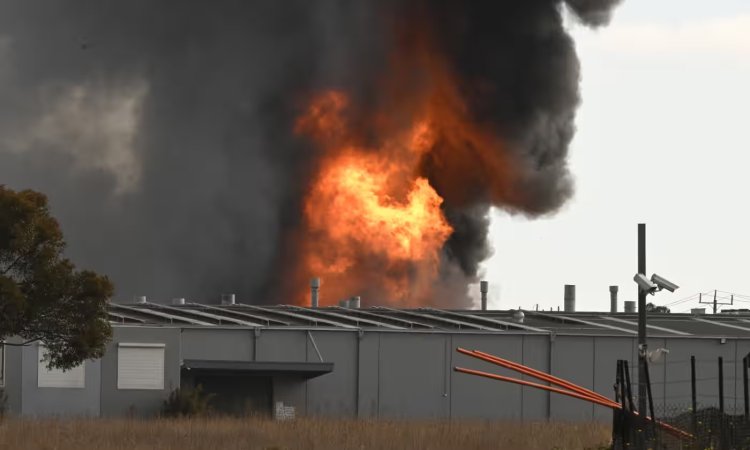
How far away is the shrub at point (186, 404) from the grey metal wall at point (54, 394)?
2.85 metres

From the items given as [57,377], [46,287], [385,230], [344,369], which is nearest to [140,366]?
[57,377]

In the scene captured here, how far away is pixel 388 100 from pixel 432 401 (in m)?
52.7

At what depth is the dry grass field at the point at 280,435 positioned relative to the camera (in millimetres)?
42844

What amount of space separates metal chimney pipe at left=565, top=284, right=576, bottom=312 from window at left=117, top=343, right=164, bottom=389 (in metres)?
38.8

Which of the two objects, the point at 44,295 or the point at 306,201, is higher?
the point at 306,201

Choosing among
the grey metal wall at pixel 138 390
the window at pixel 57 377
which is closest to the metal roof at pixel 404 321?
the grey metal wall at pixel 138 390

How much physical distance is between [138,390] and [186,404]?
264 centimetres

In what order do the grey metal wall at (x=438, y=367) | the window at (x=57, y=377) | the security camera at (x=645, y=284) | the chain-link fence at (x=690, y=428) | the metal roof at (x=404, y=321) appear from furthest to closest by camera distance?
1. the metal roof at (x=404, y=321)
2. the grey metal wall at (x=438, y=367)
3. the window at (x=57, y=377)
4. the security camera at (x=645, y=284)
5. the chain-link fence at (x=690, y=428)

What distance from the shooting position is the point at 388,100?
114 m

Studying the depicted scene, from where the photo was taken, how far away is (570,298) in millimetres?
94125

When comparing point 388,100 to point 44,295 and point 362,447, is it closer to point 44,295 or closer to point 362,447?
point 44,295

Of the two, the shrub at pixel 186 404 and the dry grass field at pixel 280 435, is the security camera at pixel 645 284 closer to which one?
the dry grass field at pixel 280 435

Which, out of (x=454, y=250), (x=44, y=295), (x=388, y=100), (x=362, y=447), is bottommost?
(x=362, y=447)

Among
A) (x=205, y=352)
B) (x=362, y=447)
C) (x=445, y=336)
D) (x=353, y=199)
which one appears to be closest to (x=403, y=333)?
(x=445, y=336)
